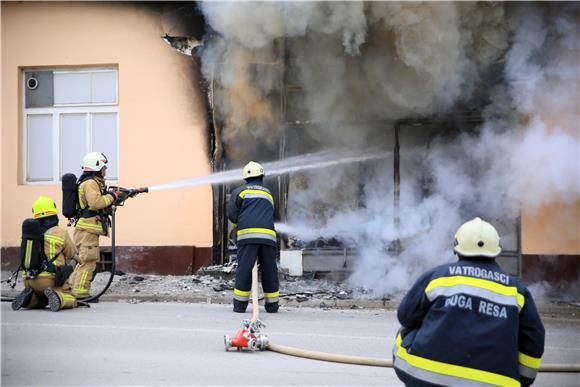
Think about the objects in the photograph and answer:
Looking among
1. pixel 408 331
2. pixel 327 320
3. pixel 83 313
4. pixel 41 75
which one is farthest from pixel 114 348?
pixel 41 75

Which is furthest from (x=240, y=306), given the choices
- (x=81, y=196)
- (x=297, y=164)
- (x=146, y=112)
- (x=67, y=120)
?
(x=67, y=120)

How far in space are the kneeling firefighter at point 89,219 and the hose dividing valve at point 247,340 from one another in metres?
3.64

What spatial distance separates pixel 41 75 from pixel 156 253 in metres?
3.52

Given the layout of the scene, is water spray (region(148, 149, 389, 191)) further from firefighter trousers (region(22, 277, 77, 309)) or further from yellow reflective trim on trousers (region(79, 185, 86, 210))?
firefighter trousers (region(22, 277, 77, 309))

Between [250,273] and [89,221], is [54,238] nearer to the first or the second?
[89,221]

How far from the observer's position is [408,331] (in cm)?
413

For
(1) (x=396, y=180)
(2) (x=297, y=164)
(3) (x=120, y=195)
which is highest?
(2) (x=297, y=164)

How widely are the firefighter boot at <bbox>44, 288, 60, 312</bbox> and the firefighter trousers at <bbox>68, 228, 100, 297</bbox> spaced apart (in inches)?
30.5

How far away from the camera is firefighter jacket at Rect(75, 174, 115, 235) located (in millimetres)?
9805

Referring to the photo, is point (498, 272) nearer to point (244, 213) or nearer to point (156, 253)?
point (244, 213)

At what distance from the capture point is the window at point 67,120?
1286 centimetres

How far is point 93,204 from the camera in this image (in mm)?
9789

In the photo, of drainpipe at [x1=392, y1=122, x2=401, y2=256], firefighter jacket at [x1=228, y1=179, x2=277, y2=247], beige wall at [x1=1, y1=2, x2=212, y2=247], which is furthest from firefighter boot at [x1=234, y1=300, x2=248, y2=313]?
drainpipe at [x1=392, y1=122, x2=401, y2=256]

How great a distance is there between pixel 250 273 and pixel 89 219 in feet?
7.53
